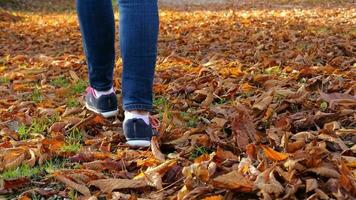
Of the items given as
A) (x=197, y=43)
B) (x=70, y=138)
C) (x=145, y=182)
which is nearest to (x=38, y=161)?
(x=70, y=138)

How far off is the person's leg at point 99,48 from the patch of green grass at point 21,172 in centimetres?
69

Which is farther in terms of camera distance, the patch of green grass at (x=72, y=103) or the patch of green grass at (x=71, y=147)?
the patch of green grass at (x=72, y=103)

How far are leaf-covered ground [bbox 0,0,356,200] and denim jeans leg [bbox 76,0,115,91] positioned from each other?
221 mm

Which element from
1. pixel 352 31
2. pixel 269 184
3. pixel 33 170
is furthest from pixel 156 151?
pixel 352 31

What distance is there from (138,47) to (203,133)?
19.9 inches

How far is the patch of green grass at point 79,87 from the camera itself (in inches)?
154

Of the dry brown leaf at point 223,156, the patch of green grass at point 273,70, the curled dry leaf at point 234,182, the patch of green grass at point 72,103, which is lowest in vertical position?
the patch of green grass at point 72,103

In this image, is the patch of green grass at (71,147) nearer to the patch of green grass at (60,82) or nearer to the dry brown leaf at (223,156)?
the dry brown leaf at (223,156)

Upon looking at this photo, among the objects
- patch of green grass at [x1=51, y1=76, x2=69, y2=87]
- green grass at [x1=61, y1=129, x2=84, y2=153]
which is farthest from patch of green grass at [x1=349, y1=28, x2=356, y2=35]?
green grass at [x1=61, y1=129, x2=84, y2=153]

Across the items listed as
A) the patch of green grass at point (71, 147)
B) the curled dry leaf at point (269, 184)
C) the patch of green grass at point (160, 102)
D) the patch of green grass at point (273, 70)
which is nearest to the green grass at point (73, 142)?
the patch of green grass at point (71, 147)

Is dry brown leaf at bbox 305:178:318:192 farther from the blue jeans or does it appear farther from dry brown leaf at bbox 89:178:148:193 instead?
the blue jeans

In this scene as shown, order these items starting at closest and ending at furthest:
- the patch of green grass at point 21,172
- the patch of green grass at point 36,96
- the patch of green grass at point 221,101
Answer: the patch of green grass at point 21,172 → the patch of green grass at point 221,101 → the patch of green grass at point 36,96

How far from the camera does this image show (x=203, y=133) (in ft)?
8.08

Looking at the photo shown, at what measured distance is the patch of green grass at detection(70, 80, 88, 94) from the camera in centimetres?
392
